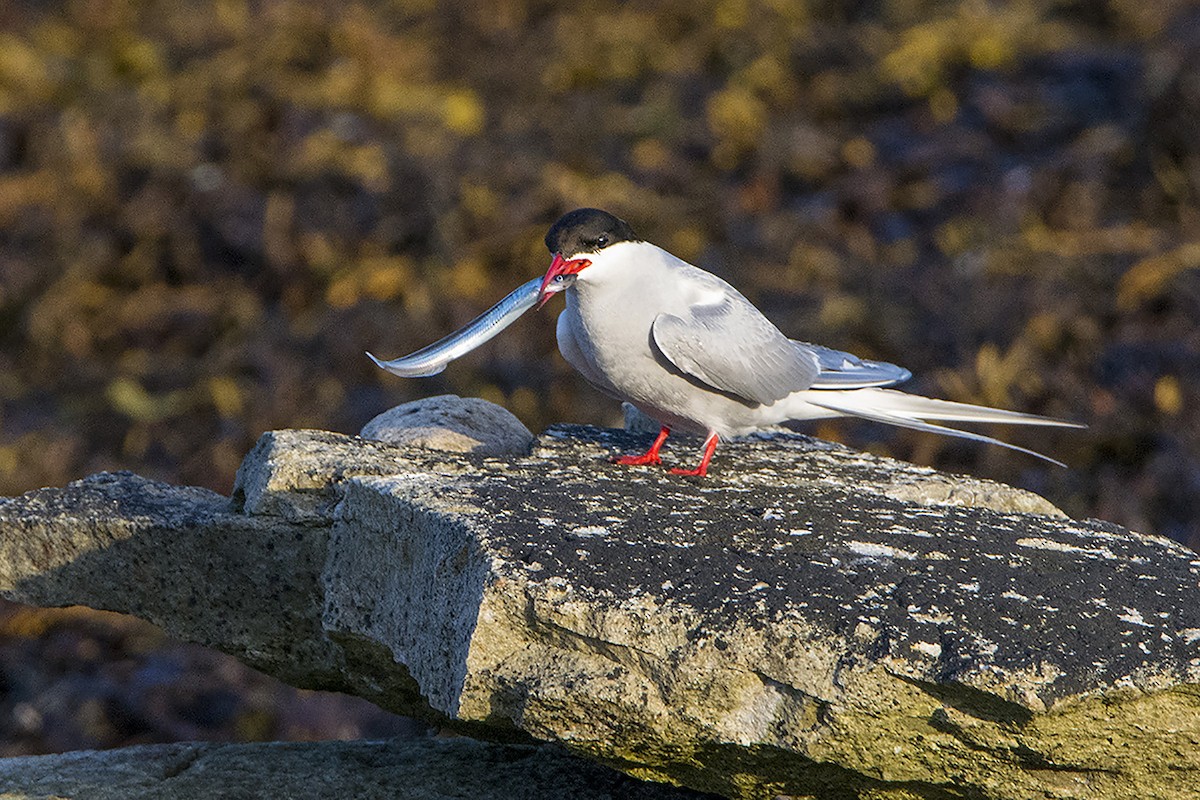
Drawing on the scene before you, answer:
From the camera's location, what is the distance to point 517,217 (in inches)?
308

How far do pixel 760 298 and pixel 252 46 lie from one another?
3976mm

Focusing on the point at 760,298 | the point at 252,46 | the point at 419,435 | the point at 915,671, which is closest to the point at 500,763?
the point at 419,435

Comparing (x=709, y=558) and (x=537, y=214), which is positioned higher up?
(x=537, y=214)

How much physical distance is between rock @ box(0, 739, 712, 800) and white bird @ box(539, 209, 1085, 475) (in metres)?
0.91

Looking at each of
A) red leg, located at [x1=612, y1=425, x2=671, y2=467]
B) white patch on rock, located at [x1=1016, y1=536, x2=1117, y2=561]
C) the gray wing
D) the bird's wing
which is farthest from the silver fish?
white patch on rock, located at [x1=1016, y1=536, x2=1117, y2=561]

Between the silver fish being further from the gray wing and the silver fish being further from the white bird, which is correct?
the gray wing

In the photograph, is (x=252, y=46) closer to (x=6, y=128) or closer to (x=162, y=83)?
(x=162, y=83)

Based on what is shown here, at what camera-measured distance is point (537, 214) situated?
7906 mm

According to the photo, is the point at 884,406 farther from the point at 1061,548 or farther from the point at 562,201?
the point at 562,201

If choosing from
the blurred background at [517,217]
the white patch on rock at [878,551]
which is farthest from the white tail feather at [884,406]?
the blurred background at [517,217]

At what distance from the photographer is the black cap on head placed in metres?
4.02

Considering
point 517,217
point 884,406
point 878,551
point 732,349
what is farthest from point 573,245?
point 517,217

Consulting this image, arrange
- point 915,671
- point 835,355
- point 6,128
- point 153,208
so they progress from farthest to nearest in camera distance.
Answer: point 6,128 < point 153,208 < point 835,355 < point 915,671

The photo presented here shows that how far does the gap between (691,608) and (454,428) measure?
64.1 inches
